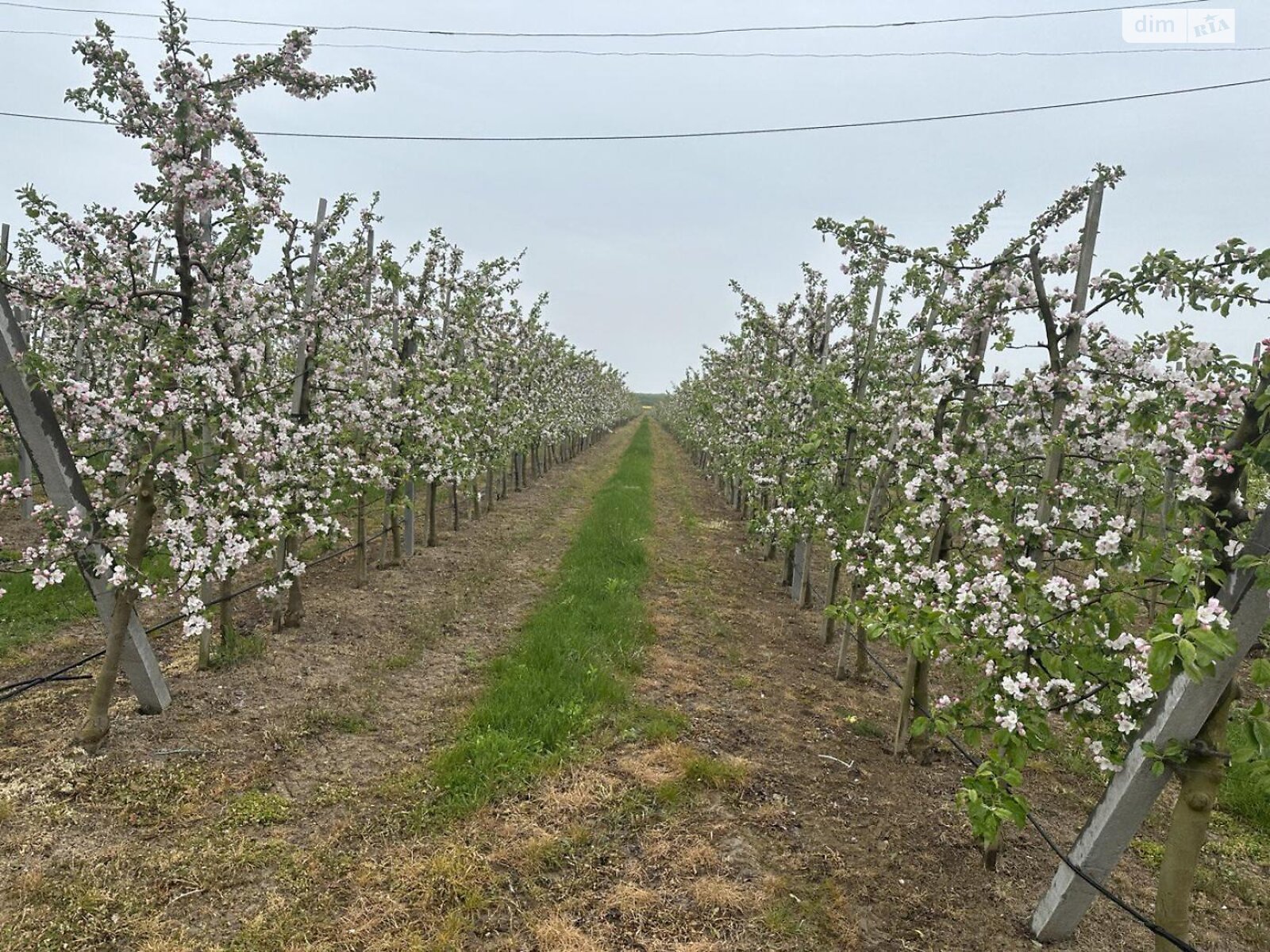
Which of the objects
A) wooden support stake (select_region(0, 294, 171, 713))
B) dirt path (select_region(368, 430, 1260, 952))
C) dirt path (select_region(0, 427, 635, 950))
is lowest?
dirt path (select_region(368, 430, 1260, 952))

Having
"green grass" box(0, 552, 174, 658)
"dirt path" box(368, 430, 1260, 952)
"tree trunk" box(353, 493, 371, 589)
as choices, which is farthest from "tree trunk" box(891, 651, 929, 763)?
"tree trunk" box(353, 493, 371, 589)

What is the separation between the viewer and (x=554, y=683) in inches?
315

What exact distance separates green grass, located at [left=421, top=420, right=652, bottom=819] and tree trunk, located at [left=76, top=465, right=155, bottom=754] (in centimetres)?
311

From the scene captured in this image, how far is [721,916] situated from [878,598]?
8.20 ft

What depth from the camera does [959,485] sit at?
5371 mm

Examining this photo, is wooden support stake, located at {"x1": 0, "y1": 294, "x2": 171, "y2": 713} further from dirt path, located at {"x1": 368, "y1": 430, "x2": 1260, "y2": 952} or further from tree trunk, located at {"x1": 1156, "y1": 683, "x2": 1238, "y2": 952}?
tree trunk, located at {"x1": 1156, "y1": 683, "x2": 1238, "y2": 952}

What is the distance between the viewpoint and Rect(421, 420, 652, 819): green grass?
20.5 feet

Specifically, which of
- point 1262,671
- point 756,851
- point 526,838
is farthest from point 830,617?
point 1262,671

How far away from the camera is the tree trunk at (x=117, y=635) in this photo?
20.8ft

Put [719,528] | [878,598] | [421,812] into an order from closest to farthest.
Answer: [878,598] → [421,812] → [719,528]

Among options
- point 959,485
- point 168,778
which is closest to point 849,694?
point 959,485

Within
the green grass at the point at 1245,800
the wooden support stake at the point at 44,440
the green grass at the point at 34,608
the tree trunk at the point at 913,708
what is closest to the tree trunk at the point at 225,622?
the wooden support stake at the point at 44,440

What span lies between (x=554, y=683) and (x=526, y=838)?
2.60 metres

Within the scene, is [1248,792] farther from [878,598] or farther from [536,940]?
[536,940]
